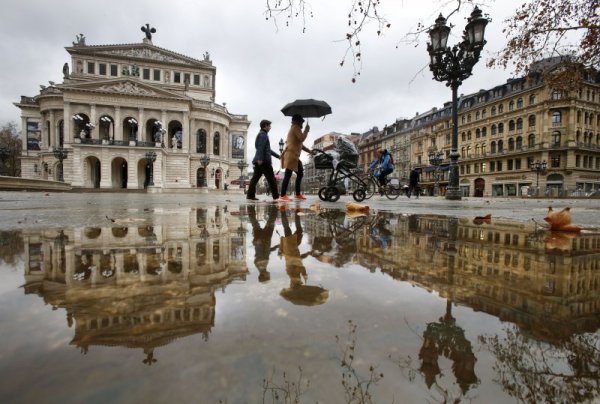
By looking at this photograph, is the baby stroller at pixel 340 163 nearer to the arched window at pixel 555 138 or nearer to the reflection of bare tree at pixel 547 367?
the reflection of bare tree at pixel 547 367

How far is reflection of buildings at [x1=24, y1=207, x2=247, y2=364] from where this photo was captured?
62 cm

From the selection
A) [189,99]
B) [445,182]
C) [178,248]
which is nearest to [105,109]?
[189,99]

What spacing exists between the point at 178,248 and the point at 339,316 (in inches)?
39.3

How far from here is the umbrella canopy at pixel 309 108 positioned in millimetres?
8896

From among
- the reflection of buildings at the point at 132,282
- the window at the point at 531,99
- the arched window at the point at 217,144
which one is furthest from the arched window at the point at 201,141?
the reflection of buildings at the point at 132,282

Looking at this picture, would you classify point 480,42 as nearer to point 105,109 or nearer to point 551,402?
point 551,402

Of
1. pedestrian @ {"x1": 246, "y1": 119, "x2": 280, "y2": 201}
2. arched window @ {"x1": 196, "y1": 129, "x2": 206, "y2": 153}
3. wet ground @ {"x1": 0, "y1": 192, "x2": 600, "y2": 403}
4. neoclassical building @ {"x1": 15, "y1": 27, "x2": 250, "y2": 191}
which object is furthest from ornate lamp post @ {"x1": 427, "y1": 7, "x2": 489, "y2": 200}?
arched window @ {"x1": 196, "y1": 129, "x2": 206, "y2": 153}

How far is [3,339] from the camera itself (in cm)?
56

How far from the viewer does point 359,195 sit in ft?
27.5

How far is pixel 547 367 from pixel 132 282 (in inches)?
38.8

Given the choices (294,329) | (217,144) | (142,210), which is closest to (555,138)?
(217,144)

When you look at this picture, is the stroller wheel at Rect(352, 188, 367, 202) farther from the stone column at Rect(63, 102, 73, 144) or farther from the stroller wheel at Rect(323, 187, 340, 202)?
the stone column at Rect(63, 102, 73, 144)

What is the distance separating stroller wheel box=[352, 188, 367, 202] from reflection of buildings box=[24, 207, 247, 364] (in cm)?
687

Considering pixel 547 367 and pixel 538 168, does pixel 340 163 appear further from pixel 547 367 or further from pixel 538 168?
pixel 538 168
